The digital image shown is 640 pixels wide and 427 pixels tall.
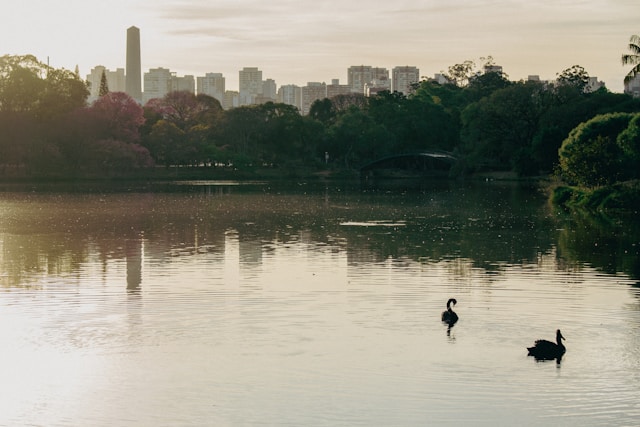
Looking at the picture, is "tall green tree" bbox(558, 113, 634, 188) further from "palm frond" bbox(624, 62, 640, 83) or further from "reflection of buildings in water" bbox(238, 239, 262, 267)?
"reflection of buildings in water" bbox(238, 239, 262, 267)

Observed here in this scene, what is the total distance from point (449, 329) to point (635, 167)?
4999 cm

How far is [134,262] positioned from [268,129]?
108 metres

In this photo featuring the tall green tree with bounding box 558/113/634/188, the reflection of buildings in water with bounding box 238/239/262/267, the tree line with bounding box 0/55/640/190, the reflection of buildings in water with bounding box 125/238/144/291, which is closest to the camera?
the reflection of buildings in water with bounding box 125/238/144/291

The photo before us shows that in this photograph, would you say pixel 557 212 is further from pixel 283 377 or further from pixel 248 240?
pixel 283 377

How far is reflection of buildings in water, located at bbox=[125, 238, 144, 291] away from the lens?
30.5 metres

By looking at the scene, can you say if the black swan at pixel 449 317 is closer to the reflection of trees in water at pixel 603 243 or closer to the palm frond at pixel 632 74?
the reflection of trees in water at pixel 603 243

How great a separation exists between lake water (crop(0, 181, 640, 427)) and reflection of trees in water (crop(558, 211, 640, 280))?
17 centimetres

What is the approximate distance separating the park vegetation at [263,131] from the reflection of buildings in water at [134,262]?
40.8 m

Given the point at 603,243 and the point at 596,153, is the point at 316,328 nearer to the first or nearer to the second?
the point at 603,243

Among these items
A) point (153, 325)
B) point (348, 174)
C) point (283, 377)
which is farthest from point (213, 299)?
point (348, 174)

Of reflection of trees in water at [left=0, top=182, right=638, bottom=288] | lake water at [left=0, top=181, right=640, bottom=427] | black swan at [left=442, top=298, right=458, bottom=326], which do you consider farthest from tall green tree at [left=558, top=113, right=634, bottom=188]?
black swan at [left=442, top=298, right=458, bottom=326]

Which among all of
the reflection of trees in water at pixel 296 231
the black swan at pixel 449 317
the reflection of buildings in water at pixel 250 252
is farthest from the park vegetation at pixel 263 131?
the black swan at pixel 449 317

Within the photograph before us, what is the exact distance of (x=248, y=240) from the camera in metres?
44.9

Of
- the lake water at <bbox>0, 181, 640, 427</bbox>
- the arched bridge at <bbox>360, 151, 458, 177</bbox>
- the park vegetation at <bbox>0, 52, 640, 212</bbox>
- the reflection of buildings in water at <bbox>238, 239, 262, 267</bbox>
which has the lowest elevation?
the lake water at <bbox>0, 181, 640, 427</bbox>
